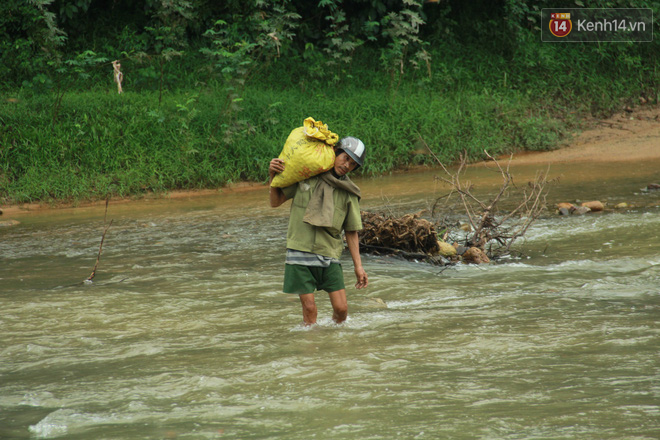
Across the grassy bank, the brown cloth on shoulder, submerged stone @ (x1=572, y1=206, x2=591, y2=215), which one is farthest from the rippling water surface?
the grassy bank

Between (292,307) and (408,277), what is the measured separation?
4.41ft

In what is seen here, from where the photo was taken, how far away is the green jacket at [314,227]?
14.2 feet

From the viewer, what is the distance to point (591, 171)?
12188mm

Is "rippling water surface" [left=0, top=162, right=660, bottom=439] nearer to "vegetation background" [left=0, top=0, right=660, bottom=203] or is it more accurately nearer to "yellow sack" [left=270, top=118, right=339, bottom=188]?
"yellow sack" [left=270, top=118, right=339, bottom=188]

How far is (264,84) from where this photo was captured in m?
15.0

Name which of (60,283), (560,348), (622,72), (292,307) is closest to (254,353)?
(292,307)

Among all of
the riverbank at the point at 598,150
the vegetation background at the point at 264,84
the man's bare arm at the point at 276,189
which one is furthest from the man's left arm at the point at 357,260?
the riverbank at the point at 598,150

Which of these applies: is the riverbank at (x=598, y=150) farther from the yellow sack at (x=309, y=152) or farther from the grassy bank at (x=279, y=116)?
the yellow sack at (x=309, y=152)

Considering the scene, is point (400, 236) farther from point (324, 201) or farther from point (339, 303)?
point (324, 201)

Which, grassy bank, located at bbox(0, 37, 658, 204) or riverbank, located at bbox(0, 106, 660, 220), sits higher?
grassy bank, located at bbox(0, 37, 658, 204)

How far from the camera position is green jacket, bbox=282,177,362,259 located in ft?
14.2

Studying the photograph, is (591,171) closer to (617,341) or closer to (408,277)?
(408,277)

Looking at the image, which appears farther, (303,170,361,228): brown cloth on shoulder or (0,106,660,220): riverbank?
(0,106,660,220): riverbank

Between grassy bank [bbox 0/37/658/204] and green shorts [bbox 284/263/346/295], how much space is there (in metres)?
6.88
